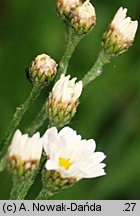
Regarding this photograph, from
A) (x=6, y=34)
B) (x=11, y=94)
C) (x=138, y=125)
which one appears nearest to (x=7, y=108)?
(x=11, y=94)

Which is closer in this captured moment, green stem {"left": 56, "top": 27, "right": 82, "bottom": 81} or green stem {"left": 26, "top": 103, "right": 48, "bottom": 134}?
green stem {"left": 26, "top": 103, "right": 48, "bottom": 134}

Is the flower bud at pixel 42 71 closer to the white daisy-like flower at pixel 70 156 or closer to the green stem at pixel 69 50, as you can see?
the green stem at pixel 69 50

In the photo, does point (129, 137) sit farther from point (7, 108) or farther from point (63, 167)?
point (63, 167)

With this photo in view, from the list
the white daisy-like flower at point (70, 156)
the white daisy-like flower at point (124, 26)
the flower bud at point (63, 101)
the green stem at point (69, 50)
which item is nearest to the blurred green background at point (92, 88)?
the white daisy-like flower at point (124, 26)

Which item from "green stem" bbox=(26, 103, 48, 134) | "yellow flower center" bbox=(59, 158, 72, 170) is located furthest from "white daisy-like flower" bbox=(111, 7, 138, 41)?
"yellow flower center" bbox=(59, 158, 72, 170)

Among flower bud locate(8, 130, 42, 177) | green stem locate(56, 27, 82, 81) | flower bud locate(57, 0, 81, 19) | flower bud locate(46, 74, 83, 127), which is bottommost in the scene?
flower bud locate(8, 130, 42, 177)

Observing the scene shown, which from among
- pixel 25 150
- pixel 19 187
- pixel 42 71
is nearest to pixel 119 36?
pixel 42 71

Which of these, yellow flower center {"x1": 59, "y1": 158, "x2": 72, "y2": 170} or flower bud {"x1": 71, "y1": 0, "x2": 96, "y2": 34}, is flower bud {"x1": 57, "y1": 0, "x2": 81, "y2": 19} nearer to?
flower bud {"x1": 71, "y1": 0, "x2": 96, "y2": 34}
